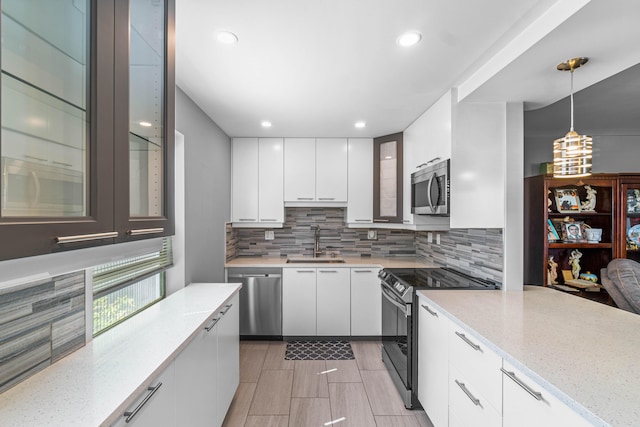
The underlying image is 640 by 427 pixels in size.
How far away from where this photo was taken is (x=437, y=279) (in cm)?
252

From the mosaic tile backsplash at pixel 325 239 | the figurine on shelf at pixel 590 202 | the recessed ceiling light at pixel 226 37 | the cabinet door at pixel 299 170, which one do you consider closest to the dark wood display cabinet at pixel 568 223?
the figurine on shelf at pixel 590 202

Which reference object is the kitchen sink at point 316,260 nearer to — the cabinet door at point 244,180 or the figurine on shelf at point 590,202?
the cabinet door at point 244,180

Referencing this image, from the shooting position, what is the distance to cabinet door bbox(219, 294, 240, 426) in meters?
1.94

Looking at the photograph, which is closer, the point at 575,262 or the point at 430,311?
the point at 430,311

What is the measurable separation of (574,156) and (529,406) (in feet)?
4.01

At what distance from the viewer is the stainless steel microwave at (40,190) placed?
25.4 inches

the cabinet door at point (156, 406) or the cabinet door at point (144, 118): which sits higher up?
the cabinet door at point (144, 118)

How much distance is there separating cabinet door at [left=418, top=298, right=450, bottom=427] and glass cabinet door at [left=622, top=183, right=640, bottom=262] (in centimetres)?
267

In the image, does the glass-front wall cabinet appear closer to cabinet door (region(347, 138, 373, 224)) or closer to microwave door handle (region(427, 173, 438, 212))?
microwave door handle (region(427, 173, 438, 212))

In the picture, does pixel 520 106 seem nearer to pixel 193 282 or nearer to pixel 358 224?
pixel 358 224

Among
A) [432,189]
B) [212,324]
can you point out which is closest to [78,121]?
[212,324]

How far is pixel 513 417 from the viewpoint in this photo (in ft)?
3.98

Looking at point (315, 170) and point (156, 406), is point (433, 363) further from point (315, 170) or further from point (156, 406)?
point (315, 170)

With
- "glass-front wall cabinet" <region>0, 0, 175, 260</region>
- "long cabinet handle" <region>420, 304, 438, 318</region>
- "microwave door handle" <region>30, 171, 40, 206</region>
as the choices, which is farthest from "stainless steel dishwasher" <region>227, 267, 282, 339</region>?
"microwave door handle" <region>30, 171, 40, 206</region>
